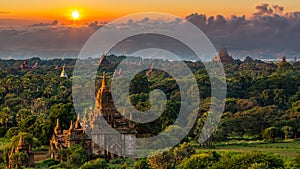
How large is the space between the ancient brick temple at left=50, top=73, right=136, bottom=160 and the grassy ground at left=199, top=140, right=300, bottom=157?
8878mm

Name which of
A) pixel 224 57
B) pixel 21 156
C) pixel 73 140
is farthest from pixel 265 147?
pixel 224 57

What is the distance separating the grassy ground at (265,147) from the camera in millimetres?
46244

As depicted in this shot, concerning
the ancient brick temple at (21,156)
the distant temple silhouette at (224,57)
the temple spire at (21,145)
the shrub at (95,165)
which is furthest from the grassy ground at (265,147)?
the distant temple silhouette at (224,57)

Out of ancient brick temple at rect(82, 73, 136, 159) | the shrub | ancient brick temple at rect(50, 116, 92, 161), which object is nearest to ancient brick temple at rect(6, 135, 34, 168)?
ancient brick temple at rect(50, 116, 92, 161)

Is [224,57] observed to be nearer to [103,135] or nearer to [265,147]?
[265,147]

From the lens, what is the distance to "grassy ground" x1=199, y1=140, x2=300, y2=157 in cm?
4624

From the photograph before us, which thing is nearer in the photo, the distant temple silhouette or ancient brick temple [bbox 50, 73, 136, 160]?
ancient brick temple [bbox 50, 73, 136, 160]

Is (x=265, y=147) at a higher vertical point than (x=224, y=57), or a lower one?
lower

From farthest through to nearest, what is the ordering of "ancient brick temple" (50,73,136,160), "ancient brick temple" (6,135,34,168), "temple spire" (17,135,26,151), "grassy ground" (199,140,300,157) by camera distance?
"grassy ground" (199,140,300,157) → "ancient brick temple" (50,73,136,160) → "temple spire" (17,135,26,151) → "ancient brick temple" (6,135,34,168)

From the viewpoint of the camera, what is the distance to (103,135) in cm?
4050

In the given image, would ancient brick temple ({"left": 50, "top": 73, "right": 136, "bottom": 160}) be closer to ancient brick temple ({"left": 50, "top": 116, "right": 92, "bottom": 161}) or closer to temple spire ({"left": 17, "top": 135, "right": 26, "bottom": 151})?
ancient brick temple ({"left": 50, "top": 116, "right": 92, "bottom": 161})

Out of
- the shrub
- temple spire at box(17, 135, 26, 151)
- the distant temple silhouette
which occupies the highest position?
the distant temple silhouette

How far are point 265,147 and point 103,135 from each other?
A: 15.4m

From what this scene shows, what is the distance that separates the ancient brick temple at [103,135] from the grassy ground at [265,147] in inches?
350
